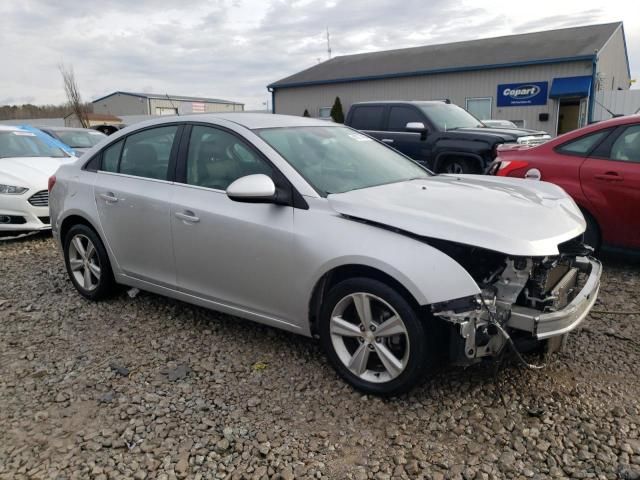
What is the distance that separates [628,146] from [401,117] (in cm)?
519

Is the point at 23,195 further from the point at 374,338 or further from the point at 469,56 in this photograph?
the point at 469,56

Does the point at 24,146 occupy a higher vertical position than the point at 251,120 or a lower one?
lower

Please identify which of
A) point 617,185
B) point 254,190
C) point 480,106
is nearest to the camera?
point 254,190

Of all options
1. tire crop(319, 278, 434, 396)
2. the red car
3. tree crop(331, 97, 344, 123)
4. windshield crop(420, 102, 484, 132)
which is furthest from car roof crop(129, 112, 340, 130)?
tree crop(331, 97, 344, 123)

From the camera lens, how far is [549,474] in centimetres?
241

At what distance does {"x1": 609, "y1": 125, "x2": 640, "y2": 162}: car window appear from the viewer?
16.1 ft

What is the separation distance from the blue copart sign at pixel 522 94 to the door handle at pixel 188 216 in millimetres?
19630

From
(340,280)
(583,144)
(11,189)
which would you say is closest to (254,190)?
(340,280)

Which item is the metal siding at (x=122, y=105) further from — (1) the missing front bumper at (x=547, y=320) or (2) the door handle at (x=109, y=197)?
(1) the missing front bumper at (x=547, y=320)

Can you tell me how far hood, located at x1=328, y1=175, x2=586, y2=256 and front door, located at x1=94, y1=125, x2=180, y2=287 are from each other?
1.45 metres

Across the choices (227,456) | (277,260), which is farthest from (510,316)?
(227,456)

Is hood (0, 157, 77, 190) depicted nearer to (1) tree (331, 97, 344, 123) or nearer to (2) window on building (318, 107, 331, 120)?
(1) tree (331, 97, 344, 123)

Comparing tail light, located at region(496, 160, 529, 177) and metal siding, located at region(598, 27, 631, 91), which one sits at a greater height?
metal siding, located at region(598, 27, 631, 91)

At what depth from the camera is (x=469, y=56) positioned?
74.9ft
